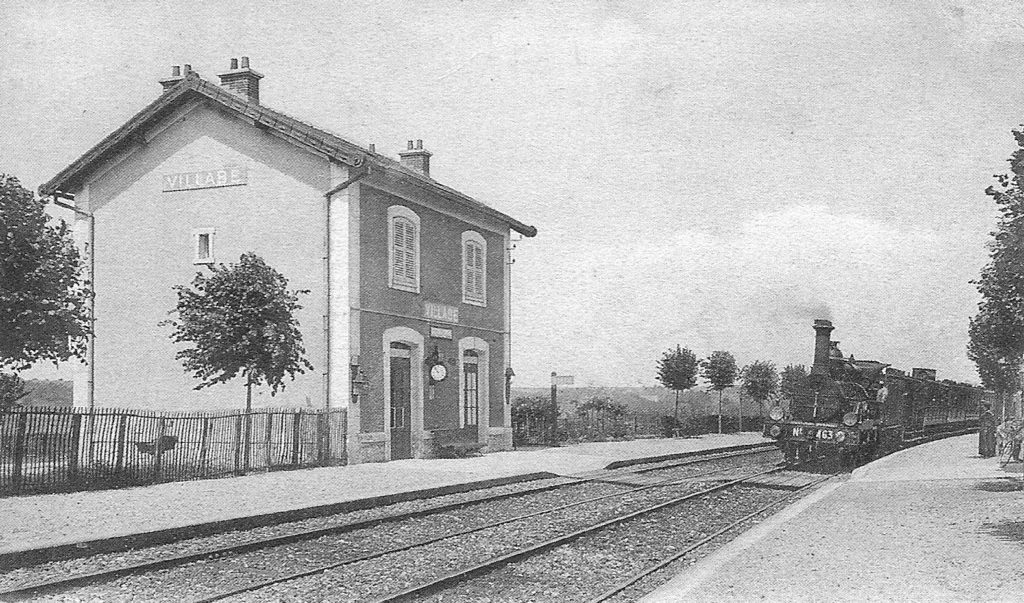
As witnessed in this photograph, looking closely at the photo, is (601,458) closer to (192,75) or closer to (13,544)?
(192,75)

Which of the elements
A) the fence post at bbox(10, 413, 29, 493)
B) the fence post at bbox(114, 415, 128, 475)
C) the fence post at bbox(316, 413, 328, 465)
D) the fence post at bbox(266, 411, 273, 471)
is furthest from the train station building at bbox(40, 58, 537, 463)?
the fence post at bbox(10, 413, 29, 493)

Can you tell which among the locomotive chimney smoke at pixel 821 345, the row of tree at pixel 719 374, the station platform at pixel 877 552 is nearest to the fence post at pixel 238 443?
the station platform at pixel 877 552

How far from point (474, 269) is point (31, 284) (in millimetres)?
12362

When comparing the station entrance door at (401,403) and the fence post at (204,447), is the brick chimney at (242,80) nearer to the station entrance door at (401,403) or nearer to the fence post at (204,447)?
the station entrance door at (401,403)

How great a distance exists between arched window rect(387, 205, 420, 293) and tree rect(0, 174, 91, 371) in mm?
7490

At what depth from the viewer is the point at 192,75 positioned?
63.9 feet

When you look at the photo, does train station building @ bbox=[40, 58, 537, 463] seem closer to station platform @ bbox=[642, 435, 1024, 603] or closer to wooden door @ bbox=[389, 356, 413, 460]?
wooden door @ bbox=[389, 356, 413, 460]

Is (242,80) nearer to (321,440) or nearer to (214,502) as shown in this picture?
(321,440)

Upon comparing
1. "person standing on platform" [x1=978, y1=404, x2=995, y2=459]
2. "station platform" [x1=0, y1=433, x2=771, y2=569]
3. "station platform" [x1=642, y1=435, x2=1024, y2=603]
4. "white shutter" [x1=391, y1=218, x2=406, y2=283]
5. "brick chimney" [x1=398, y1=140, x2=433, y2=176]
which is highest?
"brick chimney" [x1=398, y1=140, x2=433, y2=176]

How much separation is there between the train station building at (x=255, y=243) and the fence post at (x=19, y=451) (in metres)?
6.12

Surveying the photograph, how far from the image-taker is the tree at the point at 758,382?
46.8 meters

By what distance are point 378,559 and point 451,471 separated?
8785 mm

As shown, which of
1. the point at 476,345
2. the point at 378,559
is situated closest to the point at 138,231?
the point at 476,345

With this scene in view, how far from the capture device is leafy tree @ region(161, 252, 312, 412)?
16.8m
